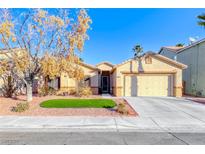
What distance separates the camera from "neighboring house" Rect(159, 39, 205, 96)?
23422 mm

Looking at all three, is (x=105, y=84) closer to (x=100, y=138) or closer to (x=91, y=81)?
(x=91, y=81)

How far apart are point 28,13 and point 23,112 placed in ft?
23.0

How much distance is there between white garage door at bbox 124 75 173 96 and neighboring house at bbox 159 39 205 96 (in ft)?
13.1

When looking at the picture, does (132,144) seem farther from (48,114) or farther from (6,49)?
(6,49)

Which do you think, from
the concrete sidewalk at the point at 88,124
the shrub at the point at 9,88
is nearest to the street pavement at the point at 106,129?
the concrete sidewalk at the point at 88,124

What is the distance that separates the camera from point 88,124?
1009cm

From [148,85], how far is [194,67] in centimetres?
674

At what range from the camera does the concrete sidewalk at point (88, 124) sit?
929cm

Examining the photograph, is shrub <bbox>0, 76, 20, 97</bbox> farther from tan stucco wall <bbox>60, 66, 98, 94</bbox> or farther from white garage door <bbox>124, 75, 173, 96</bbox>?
white garage door <bbox>124, 75, 173, 96</bbox>

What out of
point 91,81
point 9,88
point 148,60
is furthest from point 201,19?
point 9,88

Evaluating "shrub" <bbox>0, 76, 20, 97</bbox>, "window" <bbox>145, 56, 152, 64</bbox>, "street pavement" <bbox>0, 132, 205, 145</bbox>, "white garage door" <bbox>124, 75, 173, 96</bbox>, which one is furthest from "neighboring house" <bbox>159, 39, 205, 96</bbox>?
"shrub" <bbox>0, 76, 20, 97</bbox>

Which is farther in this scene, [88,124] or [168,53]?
[168,53]
